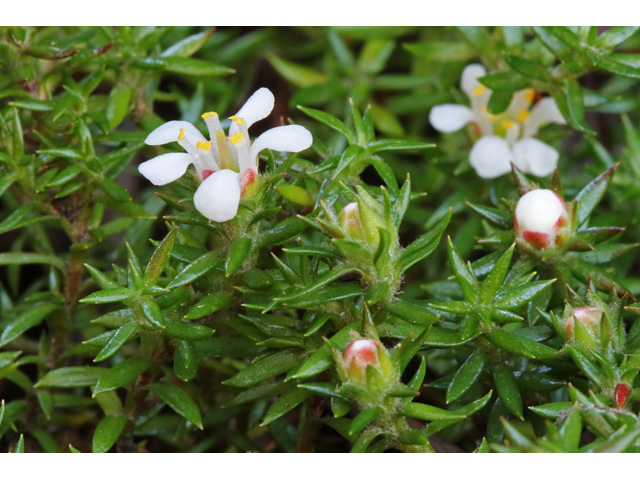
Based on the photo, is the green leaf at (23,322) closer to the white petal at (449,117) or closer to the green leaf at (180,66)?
the green leaf at (180,66)

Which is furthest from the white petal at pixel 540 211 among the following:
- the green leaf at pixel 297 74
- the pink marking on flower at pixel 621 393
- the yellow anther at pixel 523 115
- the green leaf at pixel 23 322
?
the green leaf at pixel 297 74

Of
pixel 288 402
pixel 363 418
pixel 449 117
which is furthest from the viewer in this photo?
pixel 449 117

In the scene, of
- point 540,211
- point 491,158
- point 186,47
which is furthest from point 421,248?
point 186,47

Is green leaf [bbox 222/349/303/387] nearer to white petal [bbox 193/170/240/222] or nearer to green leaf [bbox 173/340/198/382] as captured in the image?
green leaf [bbox 173/340/198/382]

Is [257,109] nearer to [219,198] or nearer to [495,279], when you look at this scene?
[219,198]

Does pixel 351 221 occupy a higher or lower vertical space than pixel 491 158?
higher

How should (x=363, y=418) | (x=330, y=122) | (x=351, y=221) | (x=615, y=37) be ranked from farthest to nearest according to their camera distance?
1. (x=615, y=37)
2. (x=330, y=122)
3. (x=351, y=221)
4. (x=363, y=418)

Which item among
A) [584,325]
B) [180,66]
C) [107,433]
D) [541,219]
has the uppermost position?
[180,66]
